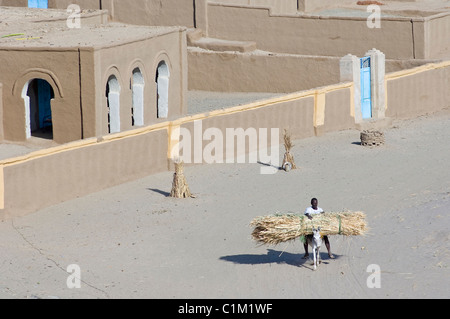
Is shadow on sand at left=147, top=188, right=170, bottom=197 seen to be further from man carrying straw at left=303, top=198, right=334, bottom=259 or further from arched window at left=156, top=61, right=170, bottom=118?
arched window at left=156, top=61, right=170, bottom=118

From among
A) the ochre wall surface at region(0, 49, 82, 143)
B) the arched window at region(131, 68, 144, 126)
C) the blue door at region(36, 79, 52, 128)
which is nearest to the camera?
the ochre wall surface at region(0, 49, 82, 143)

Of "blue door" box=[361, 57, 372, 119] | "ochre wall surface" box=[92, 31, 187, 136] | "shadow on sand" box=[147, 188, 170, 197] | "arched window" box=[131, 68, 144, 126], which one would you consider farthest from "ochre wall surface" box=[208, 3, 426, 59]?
"shadow on sand" box=[147, 188, 170, 197]

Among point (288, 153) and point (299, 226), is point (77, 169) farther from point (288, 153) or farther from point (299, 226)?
point (299, 226)

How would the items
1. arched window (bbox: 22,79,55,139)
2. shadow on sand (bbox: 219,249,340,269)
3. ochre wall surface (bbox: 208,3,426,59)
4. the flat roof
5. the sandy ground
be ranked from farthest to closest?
ochre wall surface (bbox: 208,3,426,59) < arched window (bbox: 22,79,55,139) < the flat roof < shadow on sand (bbox: 219,249,340,269) < the sandy ground

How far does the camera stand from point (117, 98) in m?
28.3

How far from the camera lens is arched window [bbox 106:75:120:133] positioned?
92.9ft

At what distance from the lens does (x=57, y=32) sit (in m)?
30.2

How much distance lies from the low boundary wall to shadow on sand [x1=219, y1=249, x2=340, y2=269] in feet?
15.5

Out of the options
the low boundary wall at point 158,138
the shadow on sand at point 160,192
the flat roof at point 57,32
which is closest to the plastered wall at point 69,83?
the flat roof at point 57,32

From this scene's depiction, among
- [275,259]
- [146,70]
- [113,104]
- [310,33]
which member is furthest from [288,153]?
[310,33]

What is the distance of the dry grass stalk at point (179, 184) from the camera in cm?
2228

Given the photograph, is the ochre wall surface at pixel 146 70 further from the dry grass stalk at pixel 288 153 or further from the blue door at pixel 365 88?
the blue door at pixel 365 88
